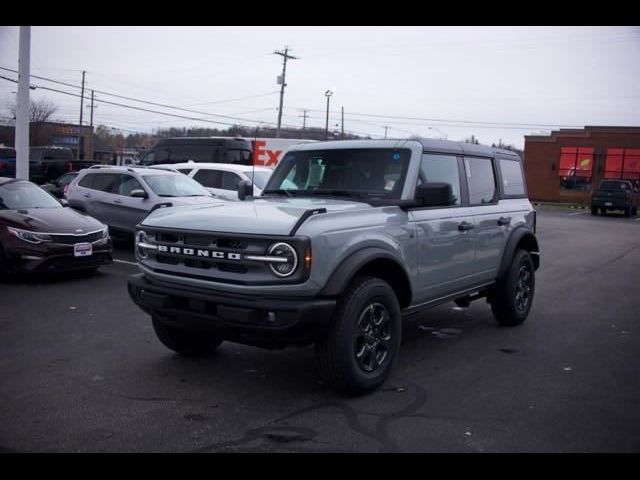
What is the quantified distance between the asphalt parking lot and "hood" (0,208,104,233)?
5.32 feet

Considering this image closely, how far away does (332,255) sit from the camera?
439 centimetres

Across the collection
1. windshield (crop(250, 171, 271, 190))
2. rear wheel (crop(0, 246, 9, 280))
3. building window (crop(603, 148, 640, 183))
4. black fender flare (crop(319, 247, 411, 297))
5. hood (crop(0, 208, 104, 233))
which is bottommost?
rear wheel (crop(0, 246, 9, 280))

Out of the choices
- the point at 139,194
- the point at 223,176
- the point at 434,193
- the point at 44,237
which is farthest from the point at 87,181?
the point at 434,193

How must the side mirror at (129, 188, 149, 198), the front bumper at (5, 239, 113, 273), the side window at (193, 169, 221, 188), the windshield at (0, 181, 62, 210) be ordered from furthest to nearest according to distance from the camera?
the side window at (193, 169, 221, 188) < the side mirror at (129, 188, 149, 198) < the windshield at (0, 181, 62, 210) < the front bumper at (5, 239, 113, 273)

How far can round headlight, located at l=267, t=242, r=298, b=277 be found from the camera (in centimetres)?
421

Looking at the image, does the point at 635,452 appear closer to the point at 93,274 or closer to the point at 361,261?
the point at 361,261

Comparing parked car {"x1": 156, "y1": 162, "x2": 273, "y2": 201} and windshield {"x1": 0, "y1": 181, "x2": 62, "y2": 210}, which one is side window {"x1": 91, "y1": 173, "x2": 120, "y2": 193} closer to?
windshield {"x1": 0, "y1": 181, "x2": 62, "y2": 210}

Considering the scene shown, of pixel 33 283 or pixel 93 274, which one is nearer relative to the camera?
pixel 33 283

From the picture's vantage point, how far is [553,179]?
46438 millimetres

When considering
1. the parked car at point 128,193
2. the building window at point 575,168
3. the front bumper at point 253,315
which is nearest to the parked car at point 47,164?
the parked car at point 128,193

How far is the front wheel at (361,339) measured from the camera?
4.40 m

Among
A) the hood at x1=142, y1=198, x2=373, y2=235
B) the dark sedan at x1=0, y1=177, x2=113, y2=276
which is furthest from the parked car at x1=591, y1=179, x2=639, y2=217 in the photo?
the hood at x1=142, y1=198, x2=373, y2=235
